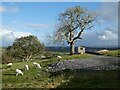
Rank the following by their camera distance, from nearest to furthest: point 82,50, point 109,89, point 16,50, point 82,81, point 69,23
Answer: point 109,89 < point 82,81 < point 69,23 < point 82,50 < point 16,50

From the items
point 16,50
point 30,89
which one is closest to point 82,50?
point 16,50

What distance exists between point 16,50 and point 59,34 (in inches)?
1259

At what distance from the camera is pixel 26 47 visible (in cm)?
8644

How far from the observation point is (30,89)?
18.2 m

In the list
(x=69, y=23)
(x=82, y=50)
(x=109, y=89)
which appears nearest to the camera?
(x=109, y=89)

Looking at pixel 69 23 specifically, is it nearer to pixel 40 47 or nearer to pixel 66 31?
pixel 66 31

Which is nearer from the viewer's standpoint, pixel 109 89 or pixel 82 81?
pixel 109 89

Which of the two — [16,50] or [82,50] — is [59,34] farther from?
[16,50]

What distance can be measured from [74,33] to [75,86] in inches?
1447

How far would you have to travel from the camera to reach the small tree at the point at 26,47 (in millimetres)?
84500

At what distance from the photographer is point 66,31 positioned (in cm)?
5438

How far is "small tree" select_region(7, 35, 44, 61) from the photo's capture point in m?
84.5

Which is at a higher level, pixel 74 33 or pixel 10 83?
pixel 74 33

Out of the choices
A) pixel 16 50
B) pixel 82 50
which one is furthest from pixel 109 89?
pixel 16 50
